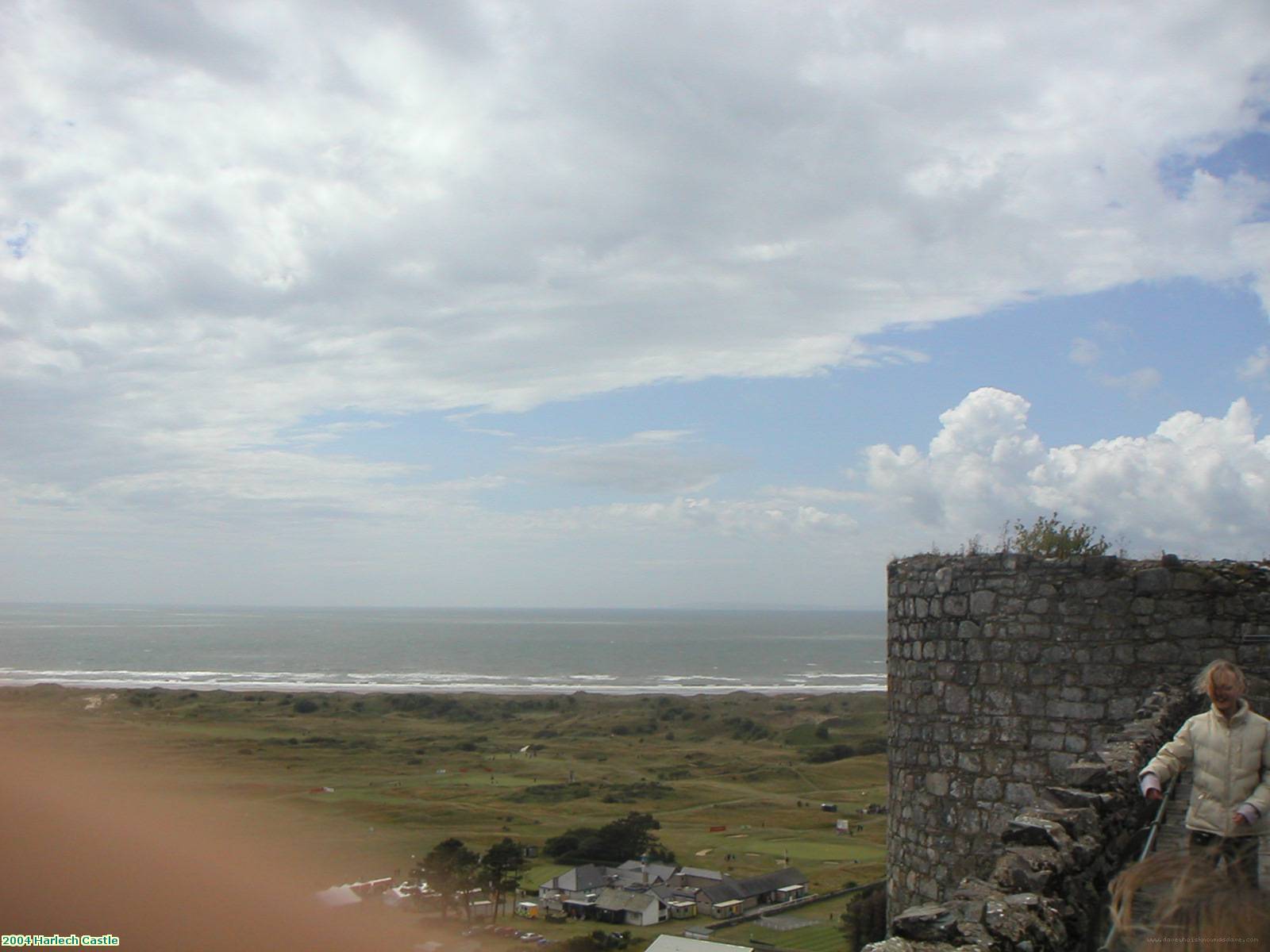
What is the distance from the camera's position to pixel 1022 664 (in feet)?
23.0

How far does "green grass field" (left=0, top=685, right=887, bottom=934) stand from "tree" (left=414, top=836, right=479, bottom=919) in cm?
51

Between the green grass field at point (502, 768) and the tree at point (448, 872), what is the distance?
51 cm

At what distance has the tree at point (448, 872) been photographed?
1110 centimetres

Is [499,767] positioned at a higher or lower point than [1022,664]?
lower

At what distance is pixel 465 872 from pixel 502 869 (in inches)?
75.4

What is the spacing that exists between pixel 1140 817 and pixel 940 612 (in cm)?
308

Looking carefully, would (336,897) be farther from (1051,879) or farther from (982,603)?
(982,603)

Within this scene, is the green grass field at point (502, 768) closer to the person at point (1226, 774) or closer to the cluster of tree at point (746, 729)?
the cluster of tree at point (746, 729)

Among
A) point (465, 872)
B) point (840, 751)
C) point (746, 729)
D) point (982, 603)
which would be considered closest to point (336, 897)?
point (982, 603)

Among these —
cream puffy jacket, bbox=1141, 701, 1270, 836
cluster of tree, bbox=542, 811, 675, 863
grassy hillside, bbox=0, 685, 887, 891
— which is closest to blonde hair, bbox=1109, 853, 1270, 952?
cream puffy jacket, bbox=1141, 701, 1270, 836

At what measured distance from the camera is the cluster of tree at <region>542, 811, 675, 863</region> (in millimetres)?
20312

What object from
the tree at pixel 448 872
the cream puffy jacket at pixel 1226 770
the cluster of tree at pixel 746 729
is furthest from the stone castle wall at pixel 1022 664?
the cluster of tree at pixel 746 729

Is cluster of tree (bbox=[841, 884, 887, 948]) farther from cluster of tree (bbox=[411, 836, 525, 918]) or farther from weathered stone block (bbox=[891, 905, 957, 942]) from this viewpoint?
weathered stone block (bbox=[891, 905, 957, 942])

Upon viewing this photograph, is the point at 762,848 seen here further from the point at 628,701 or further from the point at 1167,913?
the point at 628,701
